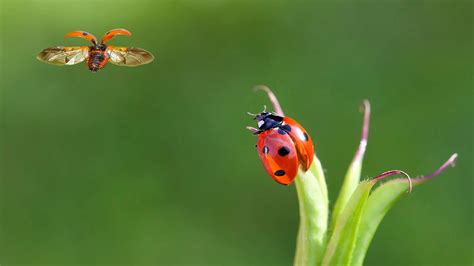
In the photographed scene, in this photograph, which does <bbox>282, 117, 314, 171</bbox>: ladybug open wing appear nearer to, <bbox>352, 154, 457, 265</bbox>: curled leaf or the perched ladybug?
the perched ladybug

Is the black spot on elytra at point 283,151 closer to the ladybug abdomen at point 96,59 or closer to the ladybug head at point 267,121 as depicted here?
the ladybug head at point 267,121

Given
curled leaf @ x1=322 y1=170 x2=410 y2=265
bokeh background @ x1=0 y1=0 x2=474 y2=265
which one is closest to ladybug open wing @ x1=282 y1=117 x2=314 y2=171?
curled leaf @ x1=322 y1=170 x2=410 y2=265

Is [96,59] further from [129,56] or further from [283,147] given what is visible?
[283,147]

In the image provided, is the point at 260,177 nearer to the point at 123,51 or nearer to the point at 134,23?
the point at 134,23

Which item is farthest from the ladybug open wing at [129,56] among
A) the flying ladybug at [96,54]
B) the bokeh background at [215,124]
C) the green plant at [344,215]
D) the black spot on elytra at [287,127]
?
the bokeh background at [215,124]

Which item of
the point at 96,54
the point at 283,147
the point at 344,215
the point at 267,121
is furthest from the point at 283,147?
the point at 96,54
